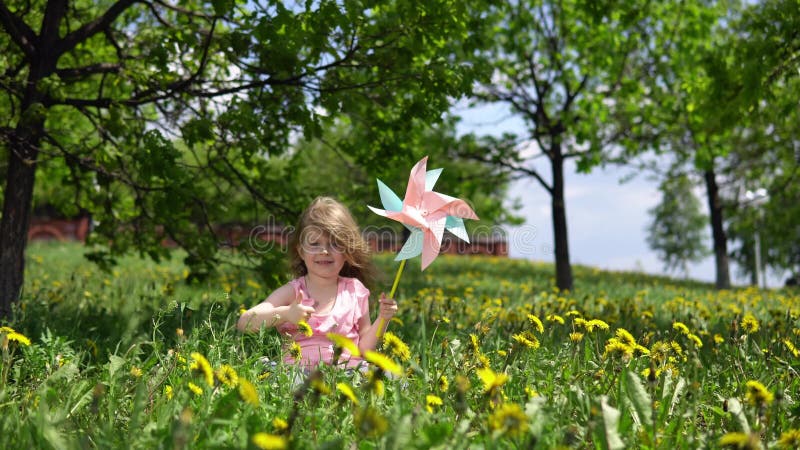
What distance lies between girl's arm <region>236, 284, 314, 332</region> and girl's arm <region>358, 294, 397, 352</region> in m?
0.36

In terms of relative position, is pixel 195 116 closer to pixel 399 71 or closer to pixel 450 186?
pixel 399 71

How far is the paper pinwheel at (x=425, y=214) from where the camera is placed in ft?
10.5

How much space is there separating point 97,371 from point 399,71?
10.2ft

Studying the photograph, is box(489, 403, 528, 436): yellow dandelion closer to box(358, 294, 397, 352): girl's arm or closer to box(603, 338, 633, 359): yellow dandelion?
box(603, 338, 633, 359): yellow dandelion

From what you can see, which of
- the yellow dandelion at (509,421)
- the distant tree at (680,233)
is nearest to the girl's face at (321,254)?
the yellow dandelion at (509,421)

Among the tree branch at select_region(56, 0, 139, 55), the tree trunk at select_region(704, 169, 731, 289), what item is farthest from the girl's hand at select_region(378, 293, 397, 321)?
the tree trunk at select_region(704, 169, 731, 289)

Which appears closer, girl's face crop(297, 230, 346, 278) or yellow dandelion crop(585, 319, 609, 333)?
yellow dandelion crop(585, 319, 609, 333)

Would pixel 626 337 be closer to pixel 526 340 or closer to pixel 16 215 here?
pixel 526 340

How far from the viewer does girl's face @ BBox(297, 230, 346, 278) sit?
12.7ft

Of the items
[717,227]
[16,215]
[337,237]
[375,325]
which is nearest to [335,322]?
[375,325]

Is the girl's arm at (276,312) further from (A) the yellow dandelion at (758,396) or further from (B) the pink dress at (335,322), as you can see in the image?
(A) the yellow dandelion at (758,396)

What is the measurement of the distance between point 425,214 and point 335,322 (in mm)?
919

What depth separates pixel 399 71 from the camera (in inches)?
205

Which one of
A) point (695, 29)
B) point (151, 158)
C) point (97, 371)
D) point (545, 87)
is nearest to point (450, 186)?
point (545, 87)
